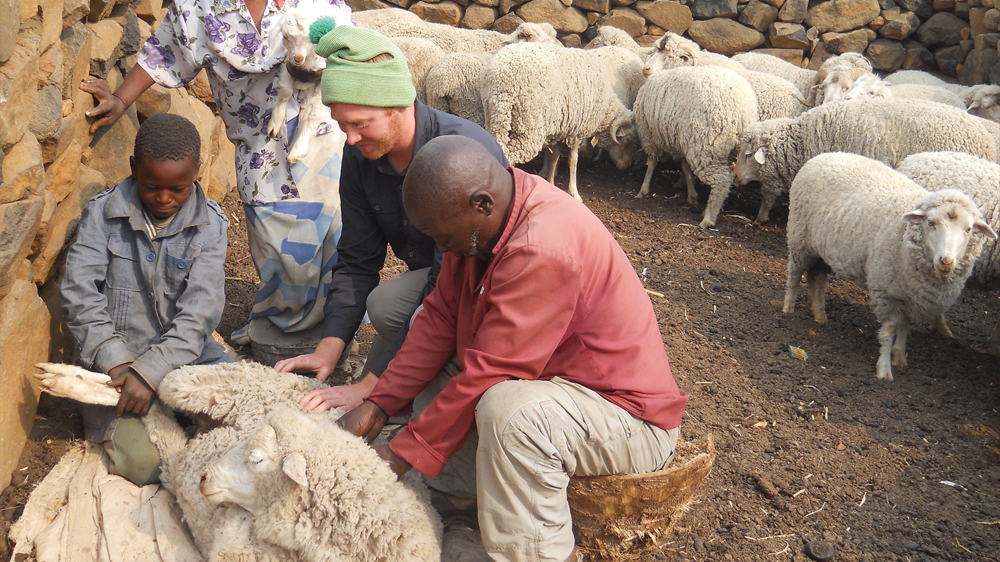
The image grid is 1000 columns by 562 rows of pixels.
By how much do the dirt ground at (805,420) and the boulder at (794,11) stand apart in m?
5.81

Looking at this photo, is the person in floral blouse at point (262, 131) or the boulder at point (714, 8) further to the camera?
the boulder at point (714, 8)

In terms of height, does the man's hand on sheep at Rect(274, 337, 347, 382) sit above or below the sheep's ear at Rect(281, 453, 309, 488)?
below

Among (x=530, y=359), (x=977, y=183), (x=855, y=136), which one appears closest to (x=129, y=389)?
(x=530, y=359)

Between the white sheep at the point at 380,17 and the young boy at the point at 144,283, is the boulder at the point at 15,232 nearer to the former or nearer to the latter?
the young boy at the point at 144,283

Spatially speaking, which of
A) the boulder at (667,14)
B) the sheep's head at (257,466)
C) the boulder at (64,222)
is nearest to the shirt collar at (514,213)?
the sheep's head at (257,466)

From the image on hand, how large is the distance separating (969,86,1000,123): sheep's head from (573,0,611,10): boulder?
496cm

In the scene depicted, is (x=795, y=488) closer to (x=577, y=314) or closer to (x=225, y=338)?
(x=577, y=314)

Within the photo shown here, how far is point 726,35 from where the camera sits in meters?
10.4

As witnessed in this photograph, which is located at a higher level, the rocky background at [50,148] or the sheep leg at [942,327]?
the rocky background at [50,148]

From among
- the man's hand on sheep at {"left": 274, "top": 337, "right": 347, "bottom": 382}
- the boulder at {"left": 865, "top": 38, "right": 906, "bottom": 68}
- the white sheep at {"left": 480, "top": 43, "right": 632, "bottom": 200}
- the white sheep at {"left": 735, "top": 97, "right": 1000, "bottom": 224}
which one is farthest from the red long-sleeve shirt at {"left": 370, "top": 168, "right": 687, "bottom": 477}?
the boulder at {"left": 865, "top": 38, "right": 906, "bottom": 68}

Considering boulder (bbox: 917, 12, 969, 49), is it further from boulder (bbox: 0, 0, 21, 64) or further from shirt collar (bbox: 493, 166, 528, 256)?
boulder (bbox: 0, 0, 21, 64)

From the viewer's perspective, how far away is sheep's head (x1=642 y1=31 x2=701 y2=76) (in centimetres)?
820

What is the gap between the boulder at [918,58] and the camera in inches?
412

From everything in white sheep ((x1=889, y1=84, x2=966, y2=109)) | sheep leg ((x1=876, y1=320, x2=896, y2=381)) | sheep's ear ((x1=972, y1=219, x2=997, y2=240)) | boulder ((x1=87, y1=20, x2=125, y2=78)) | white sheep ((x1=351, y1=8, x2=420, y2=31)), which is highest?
boulder ((x1=87, y1=20, x2=125, y2=78))
